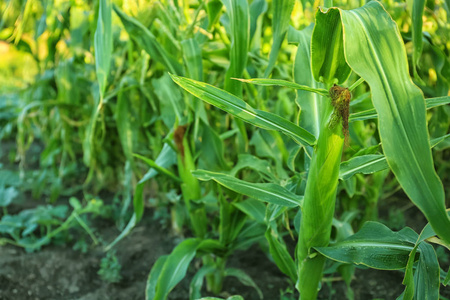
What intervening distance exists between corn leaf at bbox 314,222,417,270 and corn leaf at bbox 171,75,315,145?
186mm

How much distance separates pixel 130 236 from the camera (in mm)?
1394

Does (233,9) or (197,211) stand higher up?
(233,9)

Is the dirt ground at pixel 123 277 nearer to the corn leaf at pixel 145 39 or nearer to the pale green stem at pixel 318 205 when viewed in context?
the pale green stem at pixel 318 205

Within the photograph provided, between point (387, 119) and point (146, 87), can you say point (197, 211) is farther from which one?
point (387, 119)

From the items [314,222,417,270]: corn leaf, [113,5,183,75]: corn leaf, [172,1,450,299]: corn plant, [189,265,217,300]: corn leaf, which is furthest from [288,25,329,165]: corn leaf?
[189,265,217,300]: corn leaf

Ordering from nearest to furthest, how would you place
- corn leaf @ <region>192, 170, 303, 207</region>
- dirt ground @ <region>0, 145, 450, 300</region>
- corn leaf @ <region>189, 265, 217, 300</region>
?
corn leaf @ <region>192, 170, 303, 207</region>
corn leaf @ <region>189, 265, 217, 300</region>
dirt ground @ <region>0, 145, 450, 300</region>

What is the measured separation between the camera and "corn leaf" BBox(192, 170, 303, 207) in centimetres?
73

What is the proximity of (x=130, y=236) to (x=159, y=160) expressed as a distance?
1.51 feet

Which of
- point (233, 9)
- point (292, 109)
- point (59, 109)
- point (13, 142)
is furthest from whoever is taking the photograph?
point (13, 142)

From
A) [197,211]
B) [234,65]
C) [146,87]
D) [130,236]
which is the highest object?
[234,65]

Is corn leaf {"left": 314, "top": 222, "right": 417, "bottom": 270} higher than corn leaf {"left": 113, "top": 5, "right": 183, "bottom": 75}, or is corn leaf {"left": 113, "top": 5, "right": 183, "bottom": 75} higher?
corn leaf {"left": 113, "top": 5, "right": 183, "bottom": 75}

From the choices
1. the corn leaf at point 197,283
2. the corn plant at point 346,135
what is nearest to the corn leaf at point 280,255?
the corn plant at point 346,135

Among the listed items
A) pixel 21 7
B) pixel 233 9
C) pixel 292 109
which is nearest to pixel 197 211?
pixel 292 109

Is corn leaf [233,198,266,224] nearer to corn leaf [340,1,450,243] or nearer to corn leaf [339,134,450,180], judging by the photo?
corn leaf [339,134,450,180]
